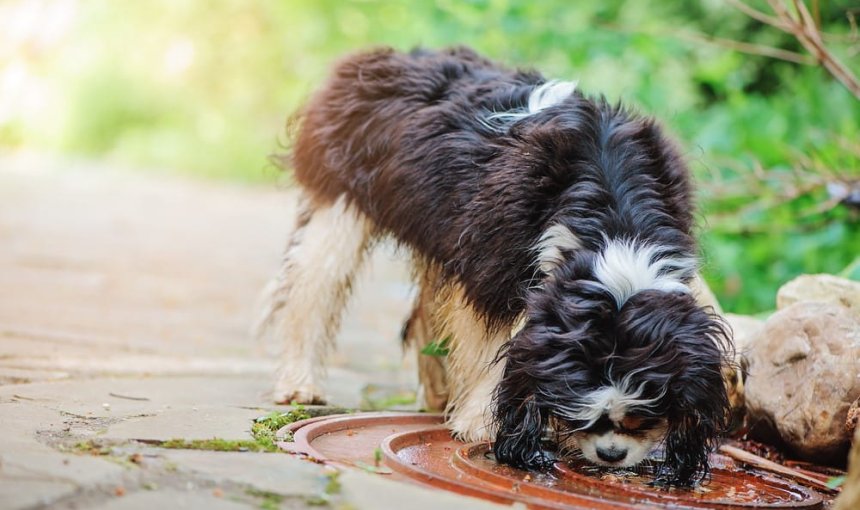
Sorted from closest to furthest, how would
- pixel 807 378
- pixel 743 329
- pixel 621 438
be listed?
1. pixel 621 438
2. pixel 807 378
3. pixel 743 329

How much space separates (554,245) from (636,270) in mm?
348

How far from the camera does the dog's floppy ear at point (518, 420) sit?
3.46 meters

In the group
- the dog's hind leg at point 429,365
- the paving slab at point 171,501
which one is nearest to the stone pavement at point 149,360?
the paving slab at point 171,501

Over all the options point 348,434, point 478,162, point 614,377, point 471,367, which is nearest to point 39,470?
point 348,434

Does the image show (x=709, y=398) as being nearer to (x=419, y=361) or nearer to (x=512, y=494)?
(x=512, y=494)

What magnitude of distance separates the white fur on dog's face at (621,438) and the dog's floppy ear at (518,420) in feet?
0.41

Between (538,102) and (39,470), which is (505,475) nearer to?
(39,470)

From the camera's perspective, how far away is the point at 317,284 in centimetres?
473

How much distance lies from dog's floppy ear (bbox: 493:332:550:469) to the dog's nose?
0.66 feet

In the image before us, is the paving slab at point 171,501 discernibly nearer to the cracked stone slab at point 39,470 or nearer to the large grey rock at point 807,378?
the cracked stone slab at point 39,470

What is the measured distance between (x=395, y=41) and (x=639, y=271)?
29.8 ft

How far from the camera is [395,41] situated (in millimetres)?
12172

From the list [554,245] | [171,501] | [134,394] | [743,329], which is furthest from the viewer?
[743,329]

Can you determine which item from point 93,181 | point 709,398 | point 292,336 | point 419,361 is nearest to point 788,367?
point 709,398
